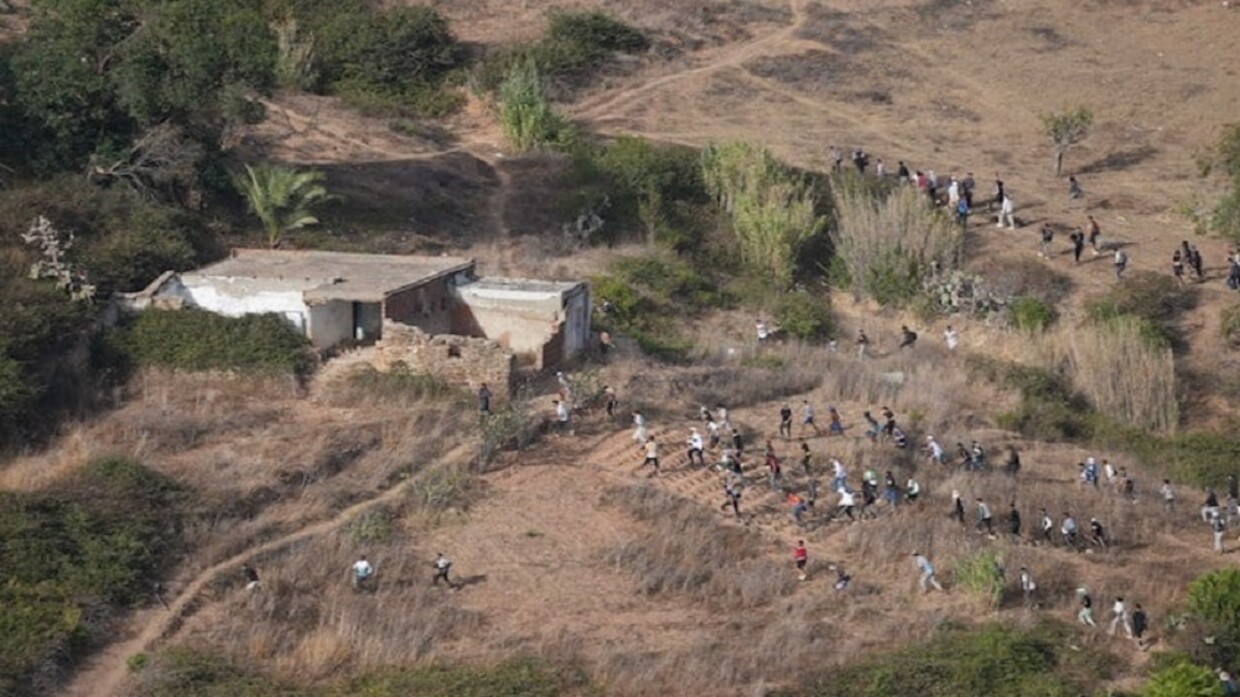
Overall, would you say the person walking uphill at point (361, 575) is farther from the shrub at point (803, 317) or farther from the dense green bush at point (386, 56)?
the dense green bush at point (386, 56)

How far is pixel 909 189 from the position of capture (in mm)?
48094

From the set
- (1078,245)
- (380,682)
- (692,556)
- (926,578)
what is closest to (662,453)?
(692,556)

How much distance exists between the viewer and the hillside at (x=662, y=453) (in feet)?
98.5

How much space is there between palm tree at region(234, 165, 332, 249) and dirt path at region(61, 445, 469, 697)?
10.6 metres

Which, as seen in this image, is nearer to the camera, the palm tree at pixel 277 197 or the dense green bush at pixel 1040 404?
the dense green bush at pixel 1040 404

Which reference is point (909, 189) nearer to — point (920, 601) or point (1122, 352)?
point (1122, 352)

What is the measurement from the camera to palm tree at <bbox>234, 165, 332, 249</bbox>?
1679 inches

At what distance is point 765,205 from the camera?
48000 mm

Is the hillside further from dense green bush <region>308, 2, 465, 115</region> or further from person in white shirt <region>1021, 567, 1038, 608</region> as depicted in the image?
dense green bush <region>308, 2, 465, 115</region>

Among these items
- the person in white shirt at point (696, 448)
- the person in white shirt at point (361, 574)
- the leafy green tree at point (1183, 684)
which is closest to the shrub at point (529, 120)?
the person in white shirt at point (696, 448)

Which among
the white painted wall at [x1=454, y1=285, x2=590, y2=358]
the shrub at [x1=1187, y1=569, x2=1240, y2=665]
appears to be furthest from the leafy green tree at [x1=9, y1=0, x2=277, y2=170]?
the shrub at [x1=1187, y1=569, x2=1240, y2=665]

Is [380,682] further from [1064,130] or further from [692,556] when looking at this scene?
[1064,130]

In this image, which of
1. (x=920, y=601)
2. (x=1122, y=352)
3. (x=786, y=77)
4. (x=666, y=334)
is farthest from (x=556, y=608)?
(x=786, y=77)

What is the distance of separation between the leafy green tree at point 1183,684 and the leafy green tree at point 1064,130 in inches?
1010
